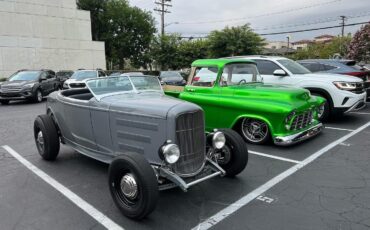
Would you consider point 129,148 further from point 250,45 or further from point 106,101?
point 250,45

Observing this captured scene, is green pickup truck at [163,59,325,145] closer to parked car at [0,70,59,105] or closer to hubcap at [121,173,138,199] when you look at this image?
hubcap at [121,173,138,199]

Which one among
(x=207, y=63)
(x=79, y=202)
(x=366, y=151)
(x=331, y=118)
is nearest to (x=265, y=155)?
(x=366, y=151)

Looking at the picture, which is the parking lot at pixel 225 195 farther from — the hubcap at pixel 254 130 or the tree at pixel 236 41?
the tree at pixel 236 41

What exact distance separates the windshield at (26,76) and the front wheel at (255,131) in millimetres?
13185

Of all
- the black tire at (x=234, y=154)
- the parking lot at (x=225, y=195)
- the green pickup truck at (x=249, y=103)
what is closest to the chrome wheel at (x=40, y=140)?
the parking lot at (x=225, y=195)

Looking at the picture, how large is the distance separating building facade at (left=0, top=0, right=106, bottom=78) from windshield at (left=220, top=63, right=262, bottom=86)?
26.5m

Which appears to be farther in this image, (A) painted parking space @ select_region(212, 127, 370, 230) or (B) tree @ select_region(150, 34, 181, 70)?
(B) tree @ select_region(150, 34, 181, 70)

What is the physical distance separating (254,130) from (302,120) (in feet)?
3.47

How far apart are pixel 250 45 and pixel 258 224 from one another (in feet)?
81.3

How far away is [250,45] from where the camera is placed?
26938 mm

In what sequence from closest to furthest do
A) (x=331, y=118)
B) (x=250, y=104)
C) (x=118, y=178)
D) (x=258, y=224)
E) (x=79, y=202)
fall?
1. (x=258, y=224)
2. (x=118, y=178)
3. (x=79, y=202)
4. (x=250, y=104)
5. (x=331, y=118)

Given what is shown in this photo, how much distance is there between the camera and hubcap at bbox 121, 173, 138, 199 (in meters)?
3.77

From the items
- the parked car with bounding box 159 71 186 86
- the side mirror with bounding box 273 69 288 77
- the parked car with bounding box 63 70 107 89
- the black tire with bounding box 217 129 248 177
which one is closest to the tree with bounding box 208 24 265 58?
the parked car with bounding box 159 71 186 86

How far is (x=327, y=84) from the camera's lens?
29.8 ft
